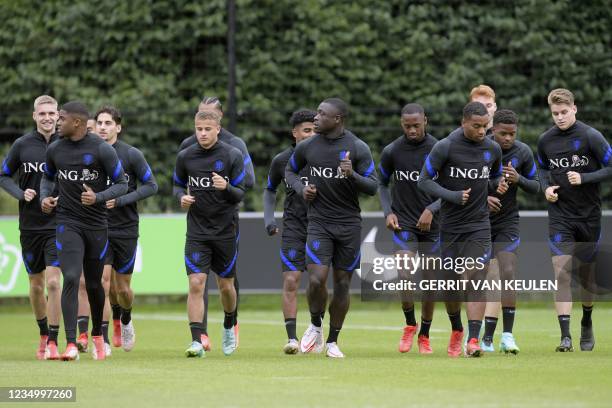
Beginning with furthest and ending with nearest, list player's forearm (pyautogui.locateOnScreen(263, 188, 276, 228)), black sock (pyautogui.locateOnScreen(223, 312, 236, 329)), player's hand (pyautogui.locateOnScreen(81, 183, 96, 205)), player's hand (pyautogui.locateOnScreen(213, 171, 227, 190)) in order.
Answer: player's forearm (pyautogui.locateOnScreen(263, 188, 276, 228)), black sock (pyautogui.locateOnScreen(223, 312, 236, 329)), player's hand (pyautogui.locateOnScreen(213, 171, 227, 190)), player's hand (pyautogui.locateOnScreen(81, 183, 96, 205))

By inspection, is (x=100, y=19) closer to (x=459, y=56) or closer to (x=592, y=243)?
(x=459, y=56)

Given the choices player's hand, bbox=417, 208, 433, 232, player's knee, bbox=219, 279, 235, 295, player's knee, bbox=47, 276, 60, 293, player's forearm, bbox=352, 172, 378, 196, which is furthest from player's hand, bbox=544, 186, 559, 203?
player's knee, bbox=47, 276, 60, 293

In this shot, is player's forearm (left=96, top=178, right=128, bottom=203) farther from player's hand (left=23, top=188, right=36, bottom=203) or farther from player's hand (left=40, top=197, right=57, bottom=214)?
player's hand (left=23, top=188, right=36, bottom=203)

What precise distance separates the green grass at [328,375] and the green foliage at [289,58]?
24.6 feet

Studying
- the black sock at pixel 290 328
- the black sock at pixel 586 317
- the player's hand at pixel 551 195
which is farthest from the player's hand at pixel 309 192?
the black sock at pixel 586 317

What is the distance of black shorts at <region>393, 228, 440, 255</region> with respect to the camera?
14.2 metres

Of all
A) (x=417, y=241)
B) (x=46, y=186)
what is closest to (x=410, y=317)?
(x=417, y=241)

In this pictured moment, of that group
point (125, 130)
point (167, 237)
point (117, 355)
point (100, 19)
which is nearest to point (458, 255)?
point (117, 355)

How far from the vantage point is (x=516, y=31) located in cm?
2425

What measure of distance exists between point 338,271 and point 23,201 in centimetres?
320

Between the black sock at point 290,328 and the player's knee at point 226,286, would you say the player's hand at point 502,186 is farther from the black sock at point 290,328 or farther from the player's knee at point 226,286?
the player's knee at point 226,286

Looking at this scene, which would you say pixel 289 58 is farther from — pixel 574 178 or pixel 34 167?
pixel 574 178

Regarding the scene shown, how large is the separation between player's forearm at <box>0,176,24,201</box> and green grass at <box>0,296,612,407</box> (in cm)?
158

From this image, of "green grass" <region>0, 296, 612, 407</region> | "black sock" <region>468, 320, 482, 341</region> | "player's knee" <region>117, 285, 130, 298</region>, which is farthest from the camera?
"player's knee" <region>117, 285, 130, 298</region>
